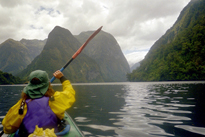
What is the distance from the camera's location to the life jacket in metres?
3.74

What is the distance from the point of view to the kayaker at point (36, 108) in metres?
3.73

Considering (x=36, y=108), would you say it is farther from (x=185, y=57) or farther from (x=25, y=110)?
(x=185, y=57)

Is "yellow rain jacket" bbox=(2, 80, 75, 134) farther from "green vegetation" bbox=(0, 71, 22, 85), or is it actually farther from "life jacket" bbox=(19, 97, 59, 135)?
"green vegetation" bbox=(0, 71, 22, 85)

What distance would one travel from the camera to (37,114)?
3.74m

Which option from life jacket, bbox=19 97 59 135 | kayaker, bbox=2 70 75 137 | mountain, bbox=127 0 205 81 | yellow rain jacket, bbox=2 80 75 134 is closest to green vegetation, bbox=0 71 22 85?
mountain, bbox=127 0 205 81

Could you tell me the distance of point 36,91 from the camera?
3895mm

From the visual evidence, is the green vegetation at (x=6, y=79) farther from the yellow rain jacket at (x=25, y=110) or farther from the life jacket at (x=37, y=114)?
the life jacket at (x=37, y=114)

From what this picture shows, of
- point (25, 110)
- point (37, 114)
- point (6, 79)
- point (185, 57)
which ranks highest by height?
point (185, 57)

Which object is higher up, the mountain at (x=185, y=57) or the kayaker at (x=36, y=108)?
the mountain at (x=185, y=57)

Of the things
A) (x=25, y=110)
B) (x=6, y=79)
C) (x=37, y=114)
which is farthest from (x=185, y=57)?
(x=6, y=79)

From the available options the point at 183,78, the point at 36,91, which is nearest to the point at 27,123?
the point at 36,91

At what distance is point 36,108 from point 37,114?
14cm

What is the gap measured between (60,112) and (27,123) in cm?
78

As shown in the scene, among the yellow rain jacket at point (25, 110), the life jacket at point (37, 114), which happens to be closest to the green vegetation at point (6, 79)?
the yellow rain jacket at point (25, 110)
